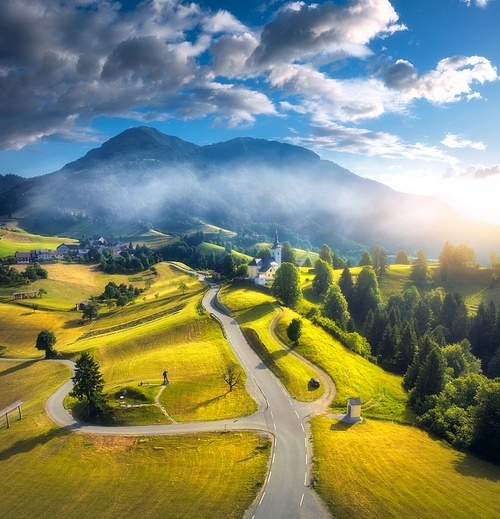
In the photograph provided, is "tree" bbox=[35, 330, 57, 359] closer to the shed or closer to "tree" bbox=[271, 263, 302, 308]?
"tree" bbox=[271, 263, 302, 308]

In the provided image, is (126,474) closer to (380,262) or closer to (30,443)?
(30,443)

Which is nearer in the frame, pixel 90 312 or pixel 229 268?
pixel 90 312

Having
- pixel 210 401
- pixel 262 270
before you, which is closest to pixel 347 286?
pixel 262 270

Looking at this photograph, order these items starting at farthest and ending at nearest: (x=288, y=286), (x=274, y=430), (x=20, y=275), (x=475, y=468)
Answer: (x=20, y=275), (x=288, y=286), (x=274, y=430), (x=475, y=468)

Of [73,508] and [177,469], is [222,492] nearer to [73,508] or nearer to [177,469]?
[177,469]

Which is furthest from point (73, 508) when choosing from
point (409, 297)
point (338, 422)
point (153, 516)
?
point (409, 297)

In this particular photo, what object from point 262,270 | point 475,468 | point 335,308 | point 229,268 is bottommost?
point 475,468

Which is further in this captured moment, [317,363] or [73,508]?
[317,363]
